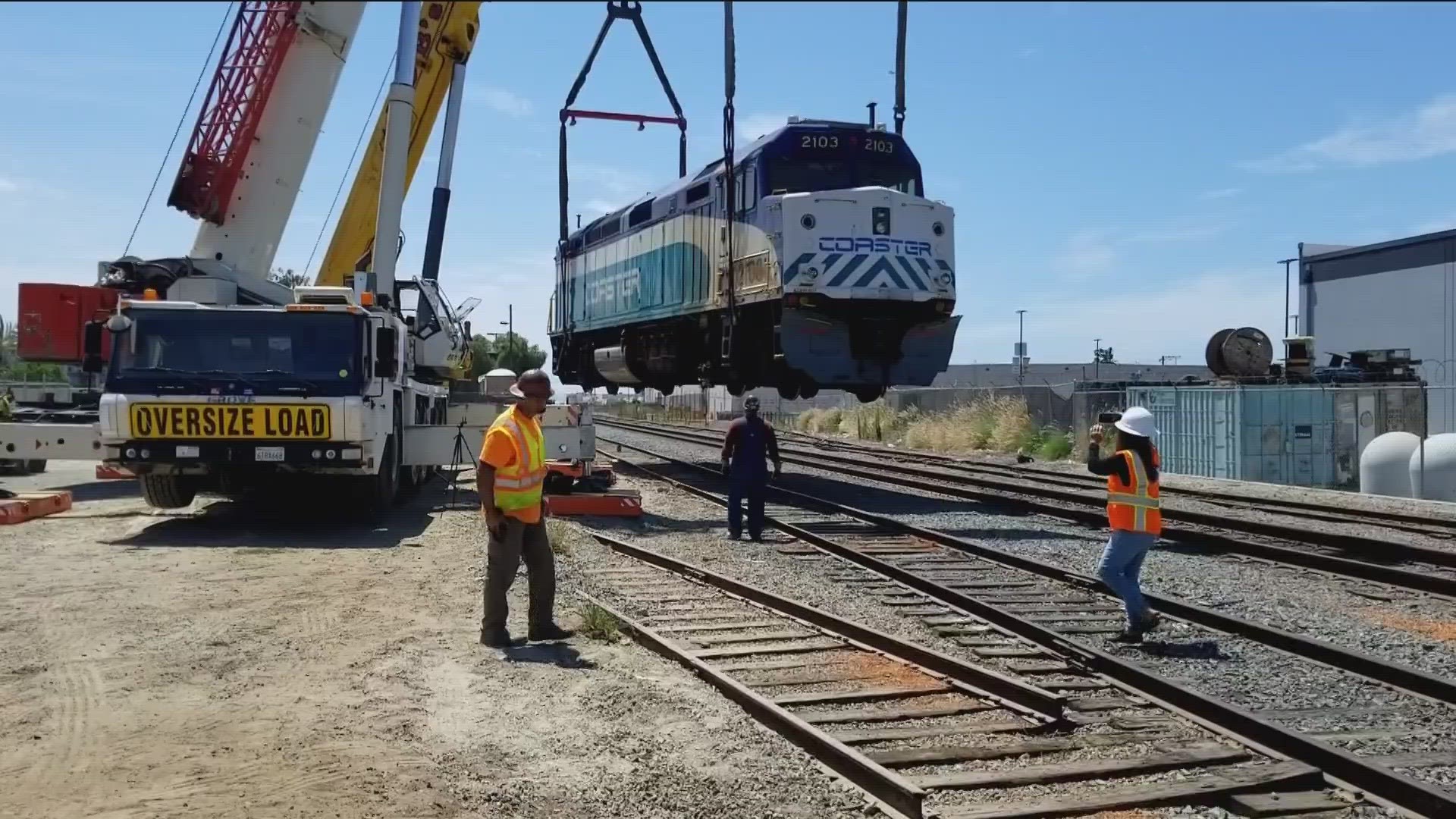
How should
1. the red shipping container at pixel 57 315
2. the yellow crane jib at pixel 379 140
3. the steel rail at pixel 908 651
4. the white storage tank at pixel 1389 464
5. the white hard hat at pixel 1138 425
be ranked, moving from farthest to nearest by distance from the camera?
the white storage tank at pixel 1389 464, the yellow crane jib at pixel 379 140, the red shipping container at pixel 57 315, the white hard hat at pixel 1138 425, the steel rail at pixel 908 651

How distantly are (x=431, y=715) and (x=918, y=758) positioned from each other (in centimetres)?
233

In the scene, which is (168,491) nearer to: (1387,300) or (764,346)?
(764,346)

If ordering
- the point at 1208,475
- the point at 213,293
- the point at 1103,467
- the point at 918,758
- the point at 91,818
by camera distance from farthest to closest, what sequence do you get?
the point at 1208,475 → the point at 213,293 → the point at 1103,467 → the point at 918,758 → the point at 91,818

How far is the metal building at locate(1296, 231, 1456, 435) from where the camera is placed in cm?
3450

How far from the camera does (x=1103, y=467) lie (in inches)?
302

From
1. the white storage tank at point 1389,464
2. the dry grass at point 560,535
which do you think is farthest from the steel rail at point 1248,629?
the white storage tank at point 1389,464

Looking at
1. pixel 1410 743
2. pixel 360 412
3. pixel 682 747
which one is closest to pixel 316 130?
pixel 360 412

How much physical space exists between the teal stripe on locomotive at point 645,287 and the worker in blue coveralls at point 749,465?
16.7 ft

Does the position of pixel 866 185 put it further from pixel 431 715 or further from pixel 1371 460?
pixel 431 715

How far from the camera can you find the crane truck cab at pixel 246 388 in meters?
11.3

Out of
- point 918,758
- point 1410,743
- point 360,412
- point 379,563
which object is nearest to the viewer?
point 918,758

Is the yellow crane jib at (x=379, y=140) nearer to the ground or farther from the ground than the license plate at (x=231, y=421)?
farther from the ground

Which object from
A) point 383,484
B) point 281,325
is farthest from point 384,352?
point 383,484

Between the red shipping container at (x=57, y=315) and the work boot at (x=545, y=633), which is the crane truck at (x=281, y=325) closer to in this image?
the red shipping container at (x=57, y=315)
